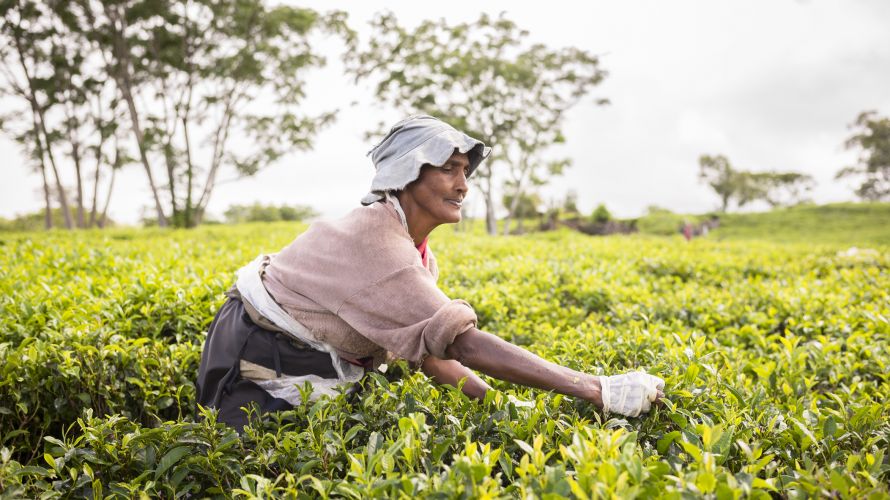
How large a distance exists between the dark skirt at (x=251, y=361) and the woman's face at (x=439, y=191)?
2.41 feet

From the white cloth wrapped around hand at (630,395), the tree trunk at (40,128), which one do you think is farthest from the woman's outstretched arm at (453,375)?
the tree trunk at (40,128)

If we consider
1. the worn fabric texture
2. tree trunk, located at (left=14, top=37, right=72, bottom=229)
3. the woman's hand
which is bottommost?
the woman's hand

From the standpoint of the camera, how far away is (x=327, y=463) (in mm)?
1720

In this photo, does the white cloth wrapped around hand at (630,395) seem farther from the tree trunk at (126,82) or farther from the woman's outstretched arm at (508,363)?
the tree trunk at (126,82)

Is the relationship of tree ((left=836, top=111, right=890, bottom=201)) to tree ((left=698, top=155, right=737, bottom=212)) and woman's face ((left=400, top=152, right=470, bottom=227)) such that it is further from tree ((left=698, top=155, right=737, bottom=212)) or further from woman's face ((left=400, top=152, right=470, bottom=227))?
woman's face ((left=400, top=152, right=470, bottom=227))

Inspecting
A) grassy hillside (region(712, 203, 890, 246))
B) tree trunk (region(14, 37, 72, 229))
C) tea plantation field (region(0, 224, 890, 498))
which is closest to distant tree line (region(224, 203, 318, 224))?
tree trunk (region(14, 37, 72, 229))

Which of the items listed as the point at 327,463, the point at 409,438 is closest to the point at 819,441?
the point at 409,438

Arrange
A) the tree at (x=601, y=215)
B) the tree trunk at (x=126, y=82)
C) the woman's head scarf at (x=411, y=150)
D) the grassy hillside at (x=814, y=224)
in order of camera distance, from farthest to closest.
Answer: the tree at (x=601, y=215), the grassy hillside at (x=814, y=224), the tree trunk at (x=126, y=82), the woman's head scarf at (x=411, y=150)

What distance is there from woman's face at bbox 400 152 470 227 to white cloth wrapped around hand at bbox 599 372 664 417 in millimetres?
873

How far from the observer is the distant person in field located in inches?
74.1

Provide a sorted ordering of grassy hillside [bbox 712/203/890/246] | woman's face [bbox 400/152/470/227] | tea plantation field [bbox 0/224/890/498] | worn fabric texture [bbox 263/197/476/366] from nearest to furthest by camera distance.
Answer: tea plantation field [bbox 0/224/890/498], worn fabric texture [bbox 263/197/476/366], woman's face [bbox 400/152/470/227], grassy hillside [bbox 712/203/890/246]

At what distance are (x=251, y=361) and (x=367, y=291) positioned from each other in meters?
0.71

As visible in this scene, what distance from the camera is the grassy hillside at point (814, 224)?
29.5 metres

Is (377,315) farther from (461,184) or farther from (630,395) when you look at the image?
(630,395)
